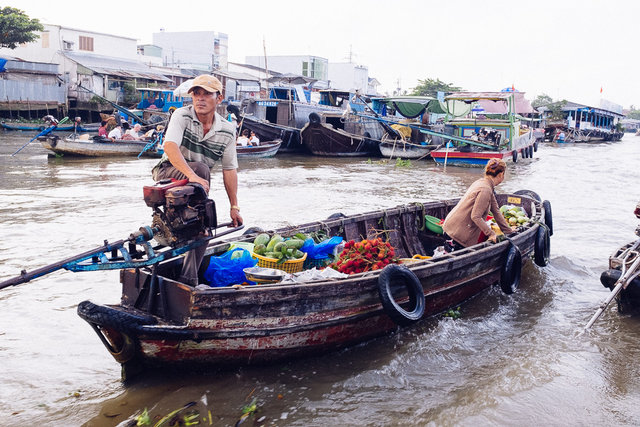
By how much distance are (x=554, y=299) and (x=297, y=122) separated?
18.2 m

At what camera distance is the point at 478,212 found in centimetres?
546

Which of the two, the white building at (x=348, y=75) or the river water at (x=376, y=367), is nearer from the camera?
the river water at (x=376, y=367)

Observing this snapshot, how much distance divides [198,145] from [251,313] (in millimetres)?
1292

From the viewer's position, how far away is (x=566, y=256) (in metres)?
8.08

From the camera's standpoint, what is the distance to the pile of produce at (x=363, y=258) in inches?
183

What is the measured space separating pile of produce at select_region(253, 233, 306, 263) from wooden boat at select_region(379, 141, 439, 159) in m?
17.0

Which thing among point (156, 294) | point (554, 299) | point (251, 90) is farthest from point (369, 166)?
point (251, 90)

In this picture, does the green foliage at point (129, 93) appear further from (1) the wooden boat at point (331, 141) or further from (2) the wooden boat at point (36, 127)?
(1) the wooden boat at point (331, 141)

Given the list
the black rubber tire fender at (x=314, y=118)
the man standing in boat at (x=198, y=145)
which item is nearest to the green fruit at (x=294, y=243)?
the man standing in boat at (x=198, y=145)

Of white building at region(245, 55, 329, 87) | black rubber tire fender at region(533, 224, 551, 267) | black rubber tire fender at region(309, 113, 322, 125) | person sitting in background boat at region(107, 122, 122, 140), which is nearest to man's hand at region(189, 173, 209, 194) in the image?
black rubber tire fender at region(533, 224, 551, 267)

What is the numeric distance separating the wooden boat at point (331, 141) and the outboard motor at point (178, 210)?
60.2 ft

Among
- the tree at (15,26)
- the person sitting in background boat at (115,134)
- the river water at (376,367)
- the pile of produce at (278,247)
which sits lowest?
the river water at (376,367)

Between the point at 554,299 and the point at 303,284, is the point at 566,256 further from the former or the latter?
the point at 303,284

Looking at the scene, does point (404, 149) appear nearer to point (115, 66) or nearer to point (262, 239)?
point (262, 239)
